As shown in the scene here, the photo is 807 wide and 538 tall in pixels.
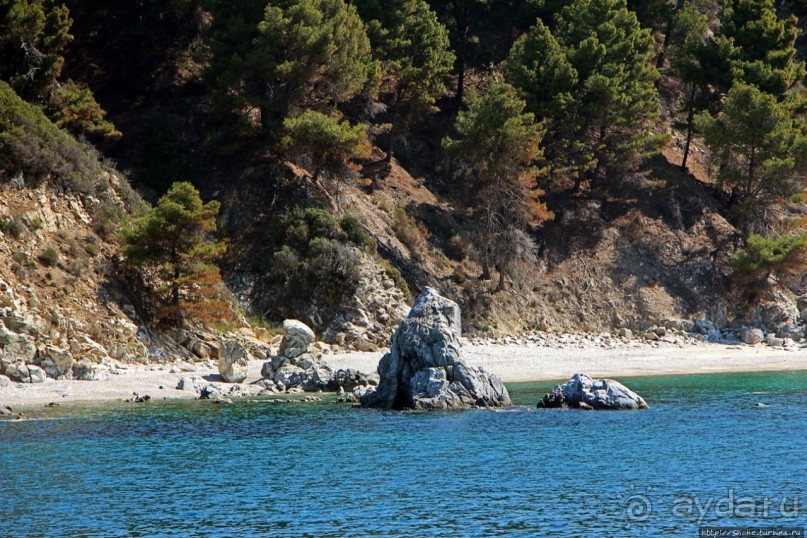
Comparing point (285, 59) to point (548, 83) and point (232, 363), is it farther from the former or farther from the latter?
point (232, 363)

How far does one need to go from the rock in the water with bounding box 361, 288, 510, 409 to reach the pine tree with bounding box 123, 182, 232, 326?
1175cm

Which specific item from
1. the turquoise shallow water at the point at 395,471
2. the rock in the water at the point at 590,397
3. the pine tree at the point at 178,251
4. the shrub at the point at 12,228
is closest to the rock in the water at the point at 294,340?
the pine tree at the point at 178,251

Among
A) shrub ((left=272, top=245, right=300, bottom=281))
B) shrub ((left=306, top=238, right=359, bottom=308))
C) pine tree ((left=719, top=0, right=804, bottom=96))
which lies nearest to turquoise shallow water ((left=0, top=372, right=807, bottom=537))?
shrub ((left=306, top=238, right=359, bottom=308))

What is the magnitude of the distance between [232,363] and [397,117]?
30310 millimetres

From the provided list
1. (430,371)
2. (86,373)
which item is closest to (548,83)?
(430,371)

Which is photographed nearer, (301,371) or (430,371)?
(430,371)

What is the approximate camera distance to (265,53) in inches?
1994

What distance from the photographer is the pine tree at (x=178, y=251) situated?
41.1 metres

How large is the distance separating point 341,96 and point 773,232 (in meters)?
31.8

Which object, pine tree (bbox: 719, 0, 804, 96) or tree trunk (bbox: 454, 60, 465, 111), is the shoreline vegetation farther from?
tree trunk (bbox: 454, 60, 465, 111)

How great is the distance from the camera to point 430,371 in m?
32.8

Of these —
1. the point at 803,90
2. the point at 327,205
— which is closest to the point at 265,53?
the point at 327,205

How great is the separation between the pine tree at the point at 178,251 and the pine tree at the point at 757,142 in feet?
116

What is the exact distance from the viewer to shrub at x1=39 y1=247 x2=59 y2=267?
40.0 meters
